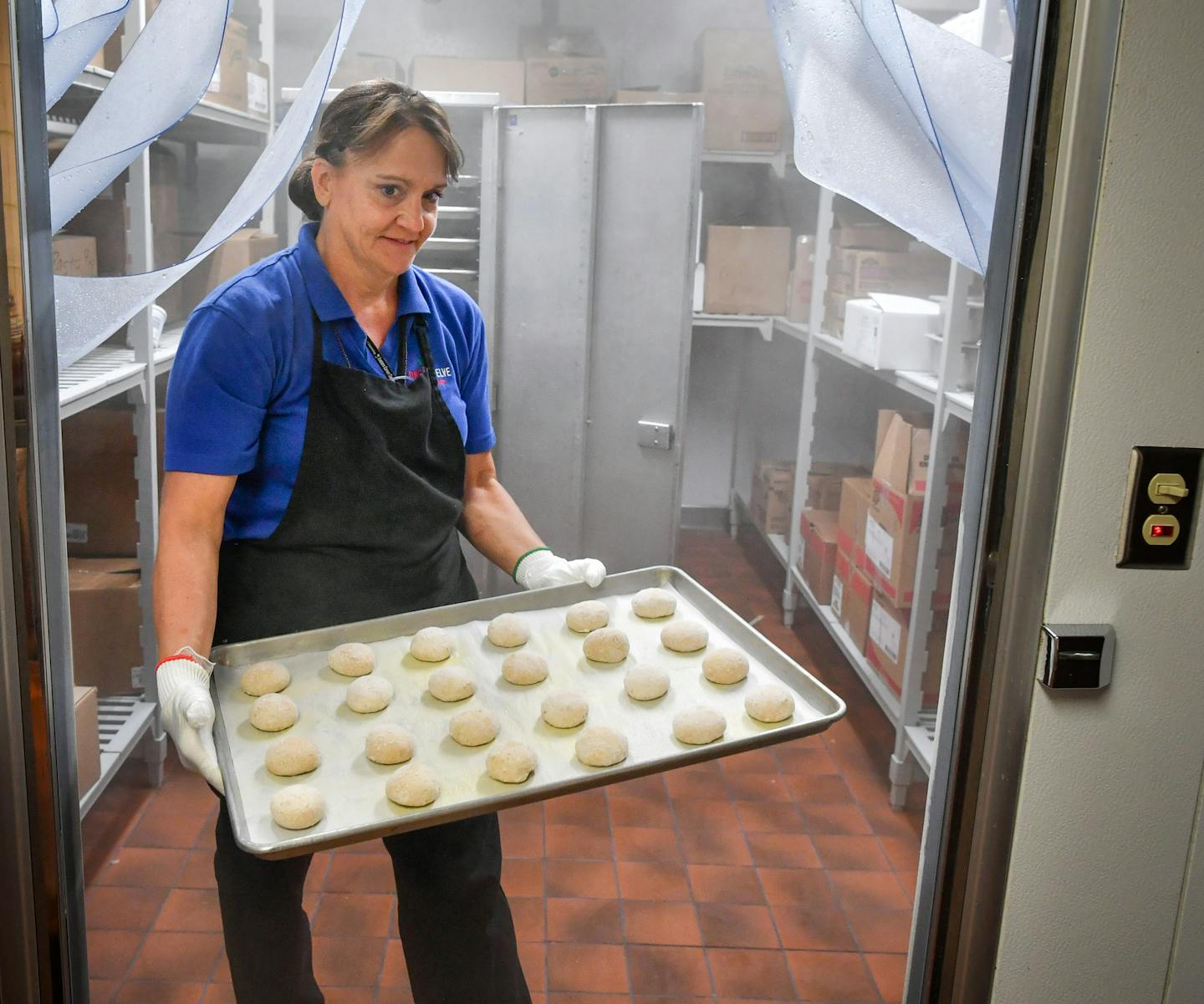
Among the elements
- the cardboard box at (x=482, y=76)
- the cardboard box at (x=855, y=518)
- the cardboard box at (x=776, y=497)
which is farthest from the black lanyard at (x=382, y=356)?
the cardboard box at (x=776, y=497)

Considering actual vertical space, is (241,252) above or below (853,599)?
above

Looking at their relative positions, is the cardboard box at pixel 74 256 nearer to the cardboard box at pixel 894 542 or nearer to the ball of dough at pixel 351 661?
the ball of dough at pixel 351 661

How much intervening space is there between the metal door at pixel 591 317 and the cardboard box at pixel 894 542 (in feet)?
2.51

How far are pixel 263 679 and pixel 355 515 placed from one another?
0.21 meters

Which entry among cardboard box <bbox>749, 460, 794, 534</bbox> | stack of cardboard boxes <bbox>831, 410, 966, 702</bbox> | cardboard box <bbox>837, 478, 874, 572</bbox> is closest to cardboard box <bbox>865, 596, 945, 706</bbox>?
stack of cardboard boxes <bbox>831, 410, 966, 702</bbox>

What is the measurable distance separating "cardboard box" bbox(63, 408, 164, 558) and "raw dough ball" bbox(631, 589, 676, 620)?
1.08 metres

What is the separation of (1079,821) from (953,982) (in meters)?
0.20

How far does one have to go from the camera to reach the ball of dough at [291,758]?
1006mm

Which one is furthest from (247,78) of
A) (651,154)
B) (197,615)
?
(197,615)

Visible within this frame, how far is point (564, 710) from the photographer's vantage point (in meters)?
1.12

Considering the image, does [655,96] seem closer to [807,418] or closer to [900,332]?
[900,332]

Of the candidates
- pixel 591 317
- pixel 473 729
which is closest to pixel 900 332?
pixel 591 317

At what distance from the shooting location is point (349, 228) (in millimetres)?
994

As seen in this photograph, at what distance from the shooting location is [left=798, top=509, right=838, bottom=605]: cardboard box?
8.63 feet
